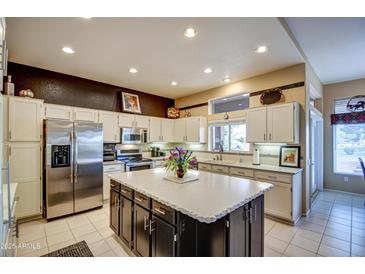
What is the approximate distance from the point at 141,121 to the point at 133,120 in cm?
26

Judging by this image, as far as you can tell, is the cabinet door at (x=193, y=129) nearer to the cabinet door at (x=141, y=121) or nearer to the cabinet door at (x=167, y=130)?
the cabinet door at (x=167, y=130)

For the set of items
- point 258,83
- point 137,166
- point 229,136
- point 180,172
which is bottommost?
point 137,166

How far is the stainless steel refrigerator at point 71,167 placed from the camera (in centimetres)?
308

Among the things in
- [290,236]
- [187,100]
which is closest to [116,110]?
[187,100]

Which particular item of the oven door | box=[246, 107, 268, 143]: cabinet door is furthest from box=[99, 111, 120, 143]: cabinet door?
box=[246, 107, 268, 143]: cabinet door

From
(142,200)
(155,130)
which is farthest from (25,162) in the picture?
(155,130)

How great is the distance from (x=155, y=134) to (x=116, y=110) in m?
1.33

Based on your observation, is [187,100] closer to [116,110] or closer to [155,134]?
[155,134]

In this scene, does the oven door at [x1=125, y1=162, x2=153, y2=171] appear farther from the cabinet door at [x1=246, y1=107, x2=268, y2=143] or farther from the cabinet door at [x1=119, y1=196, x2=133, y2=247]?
the cabinet door at [x1=246, y1=107, x2=268, y2=143]

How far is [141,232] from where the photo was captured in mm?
1933

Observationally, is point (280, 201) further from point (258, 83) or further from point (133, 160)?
point (133, 160)

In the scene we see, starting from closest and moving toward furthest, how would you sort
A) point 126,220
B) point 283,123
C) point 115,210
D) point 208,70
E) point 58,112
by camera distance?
point 126,220, point 115,210, point 283,123, point 58,112, point 208,70

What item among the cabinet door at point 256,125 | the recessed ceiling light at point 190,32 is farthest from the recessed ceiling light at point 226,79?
the recessed ceiling light at point 190,32

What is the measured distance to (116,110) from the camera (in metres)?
4.75
